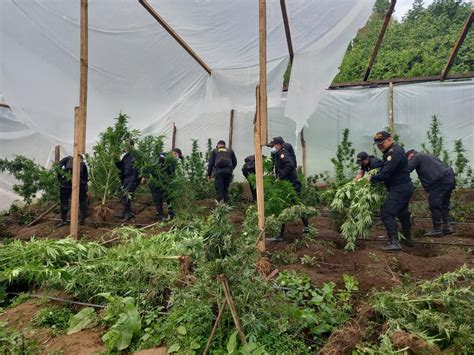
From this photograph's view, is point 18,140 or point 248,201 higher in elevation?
point 18,140

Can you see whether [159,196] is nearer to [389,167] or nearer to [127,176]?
[127,176]

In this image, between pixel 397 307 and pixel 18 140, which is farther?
pixel 18 140

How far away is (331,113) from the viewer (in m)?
12.8

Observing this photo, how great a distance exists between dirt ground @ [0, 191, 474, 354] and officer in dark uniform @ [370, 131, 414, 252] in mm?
401

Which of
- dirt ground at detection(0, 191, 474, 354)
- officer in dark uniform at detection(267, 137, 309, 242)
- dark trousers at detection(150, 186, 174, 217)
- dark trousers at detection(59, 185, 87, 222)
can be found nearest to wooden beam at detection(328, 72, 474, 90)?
dirt ground at detection(0, 191, 474, 354)

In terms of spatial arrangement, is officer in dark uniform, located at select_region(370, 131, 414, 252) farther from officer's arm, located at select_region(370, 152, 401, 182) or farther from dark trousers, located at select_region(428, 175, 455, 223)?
dark trousers, located at select_region(428, 175, 455, 223)

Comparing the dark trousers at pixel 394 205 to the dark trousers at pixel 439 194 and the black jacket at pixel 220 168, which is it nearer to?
the dark trousers at pixel 439 194

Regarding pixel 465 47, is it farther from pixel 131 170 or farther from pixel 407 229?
pixel 131 170

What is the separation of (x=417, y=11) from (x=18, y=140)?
26114 millimetres

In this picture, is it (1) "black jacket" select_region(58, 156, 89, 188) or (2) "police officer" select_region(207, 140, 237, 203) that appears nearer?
(1) "black jacket" select_region(58, 156, 89, 188)

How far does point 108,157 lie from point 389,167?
5.58 meters

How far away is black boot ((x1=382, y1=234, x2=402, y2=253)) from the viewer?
589cm

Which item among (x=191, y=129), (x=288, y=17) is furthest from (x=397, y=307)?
(x=191, y=129)

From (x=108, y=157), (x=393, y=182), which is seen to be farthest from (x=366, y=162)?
(x=108, y=157)
